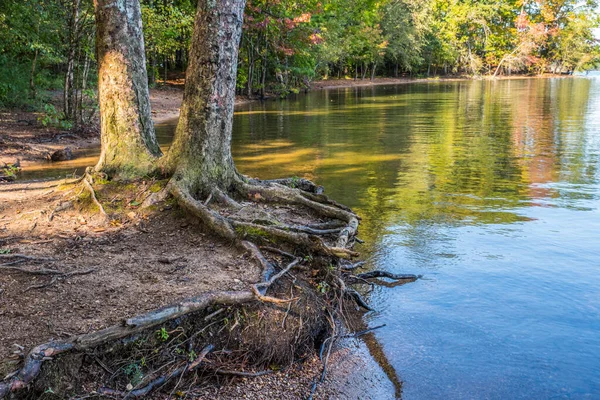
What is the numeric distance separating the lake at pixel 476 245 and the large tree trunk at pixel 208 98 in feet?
8.38

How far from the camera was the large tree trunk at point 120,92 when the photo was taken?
7.06 metres

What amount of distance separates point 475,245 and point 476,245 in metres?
0.01

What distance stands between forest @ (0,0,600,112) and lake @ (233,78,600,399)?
386cm

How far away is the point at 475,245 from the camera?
7.52 meters

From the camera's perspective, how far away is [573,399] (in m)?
4.20

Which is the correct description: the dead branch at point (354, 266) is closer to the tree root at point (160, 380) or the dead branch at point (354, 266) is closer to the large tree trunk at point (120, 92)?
the tree root at point (160, 380)

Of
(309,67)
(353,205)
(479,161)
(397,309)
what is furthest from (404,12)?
(397,309)

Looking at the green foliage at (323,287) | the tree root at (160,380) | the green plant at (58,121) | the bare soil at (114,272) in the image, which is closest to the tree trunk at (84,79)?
the green plant at (58,121)

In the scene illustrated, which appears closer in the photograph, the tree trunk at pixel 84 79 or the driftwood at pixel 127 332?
the driftwood at pixel 127 332

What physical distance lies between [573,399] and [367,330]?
1.87 metres

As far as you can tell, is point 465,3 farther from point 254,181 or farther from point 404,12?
point 254,181

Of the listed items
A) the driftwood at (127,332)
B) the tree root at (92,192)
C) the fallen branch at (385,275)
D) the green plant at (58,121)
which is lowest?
the fallen branch at (385,275)

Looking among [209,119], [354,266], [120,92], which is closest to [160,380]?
[354,266]

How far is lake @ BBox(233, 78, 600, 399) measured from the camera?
4664 mm
